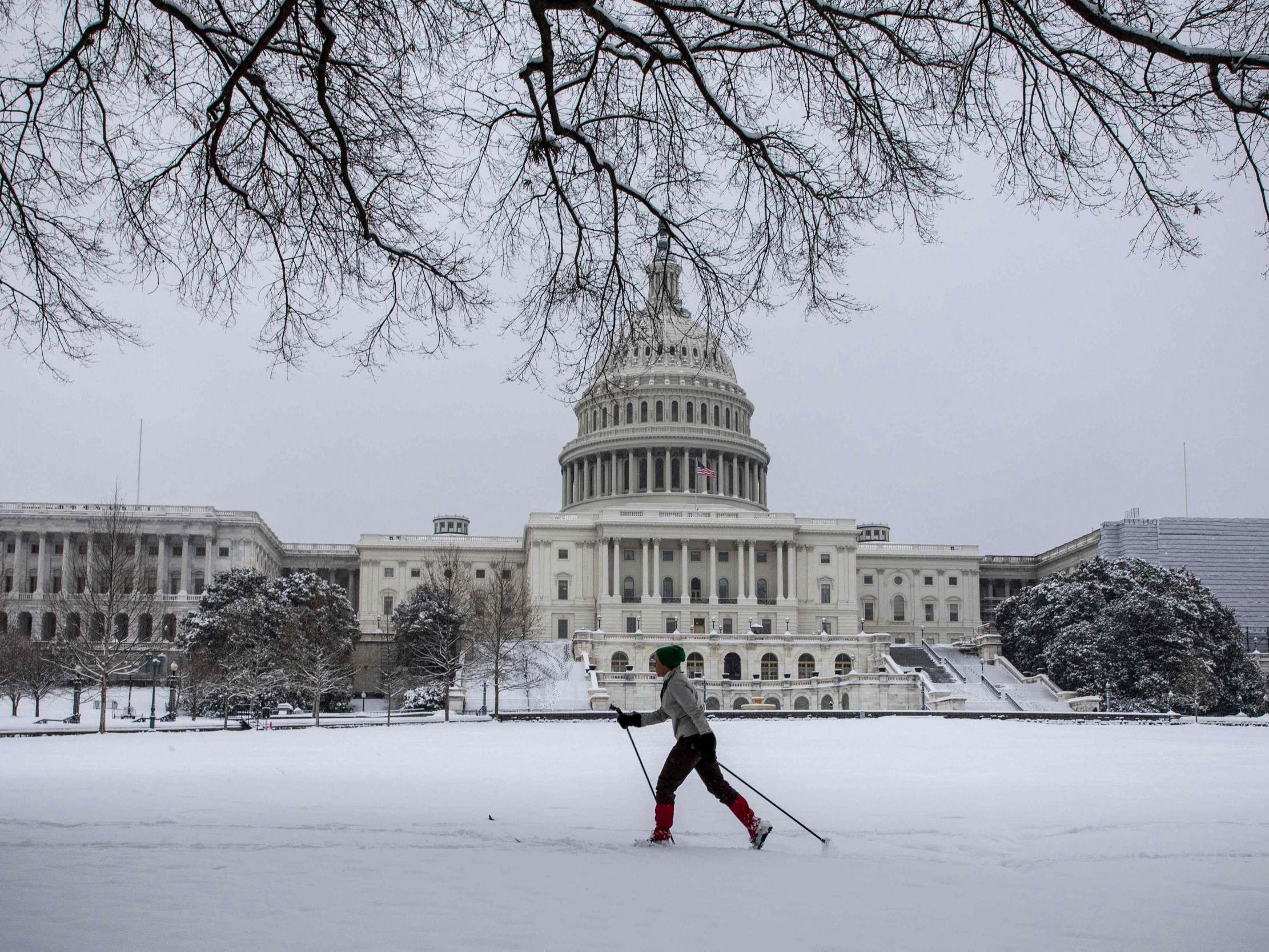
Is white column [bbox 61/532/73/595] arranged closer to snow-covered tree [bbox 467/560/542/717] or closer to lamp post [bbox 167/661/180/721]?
snow-covered tree [bbox 467/560/542/717]

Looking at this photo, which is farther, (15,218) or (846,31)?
(15,218)

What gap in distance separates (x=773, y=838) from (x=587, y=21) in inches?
285

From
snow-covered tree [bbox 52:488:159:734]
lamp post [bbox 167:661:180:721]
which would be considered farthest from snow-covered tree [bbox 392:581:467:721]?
snow-covered tree [bbox 52:488:159:734]

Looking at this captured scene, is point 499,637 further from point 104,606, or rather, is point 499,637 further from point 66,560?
point 66,560

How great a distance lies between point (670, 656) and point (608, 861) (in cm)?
214

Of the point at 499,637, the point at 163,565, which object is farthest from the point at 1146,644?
the point at 163,565

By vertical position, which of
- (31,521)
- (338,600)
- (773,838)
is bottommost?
(773,838)

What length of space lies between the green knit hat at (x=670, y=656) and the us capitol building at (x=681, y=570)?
6299cm

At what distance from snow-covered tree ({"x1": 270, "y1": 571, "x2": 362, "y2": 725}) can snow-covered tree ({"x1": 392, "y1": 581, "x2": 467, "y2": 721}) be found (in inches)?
129

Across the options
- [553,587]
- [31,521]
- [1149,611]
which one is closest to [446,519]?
[553,587]

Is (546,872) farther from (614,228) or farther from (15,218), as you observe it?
(15,218)

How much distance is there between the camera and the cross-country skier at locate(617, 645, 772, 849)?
10516 mm

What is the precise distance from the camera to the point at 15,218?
1223 centimetres

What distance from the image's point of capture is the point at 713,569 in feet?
366
